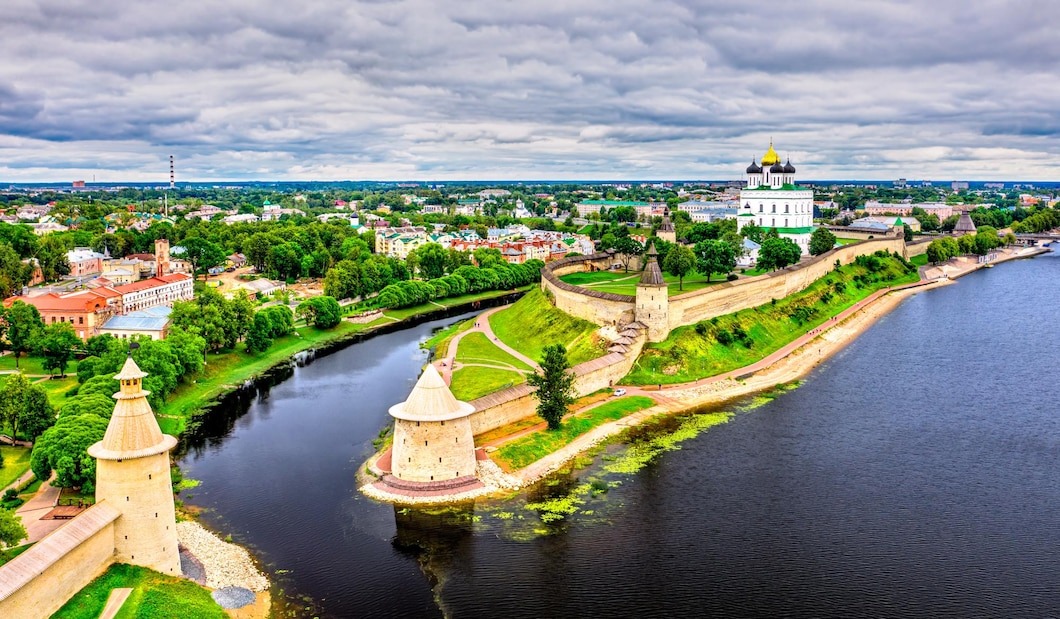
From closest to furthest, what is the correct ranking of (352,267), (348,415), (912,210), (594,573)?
(594,573), (348,415), (352,267), (912,210)

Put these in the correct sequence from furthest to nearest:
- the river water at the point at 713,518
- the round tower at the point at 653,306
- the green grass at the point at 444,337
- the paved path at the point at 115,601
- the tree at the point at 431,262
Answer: the tree at the point at 431,262
the green grass at the point at 444,337
the round tower at the point at 653,306
the river water at the point at 713,518
the paved path at the point at 115,601

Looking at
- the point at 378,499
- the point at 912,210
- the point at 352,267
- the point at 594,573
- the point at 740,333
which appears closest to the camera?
the point at 594,573

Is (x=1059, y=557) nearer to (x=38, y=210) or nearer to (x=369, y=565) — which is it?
(x=369, y=565)

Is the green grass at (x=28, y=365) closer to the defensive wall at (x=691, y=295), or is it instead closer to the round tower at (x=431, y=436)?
the round tower at (x=431, y=436)

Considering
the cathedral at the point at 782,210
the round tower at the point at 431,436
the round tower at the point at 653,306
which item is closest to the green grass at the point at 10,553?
the round tower at the point at 431,436

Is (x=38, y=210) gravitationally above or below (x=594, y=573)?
above

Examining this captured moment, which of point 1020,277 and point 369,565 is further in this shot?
point 1020,277

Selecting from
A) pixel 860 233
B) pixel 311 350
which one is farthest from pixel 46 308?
pixel 860 233
